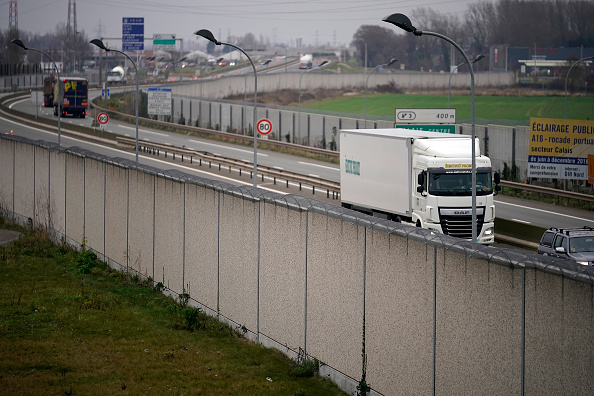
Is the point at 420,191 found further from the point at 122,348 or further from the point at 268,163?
the point at 268,163

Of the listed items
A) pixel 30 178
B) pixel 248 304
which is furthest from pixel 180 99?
pixel 248 304

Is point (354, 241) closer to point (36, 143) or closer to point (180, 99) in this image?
point (36, 143)

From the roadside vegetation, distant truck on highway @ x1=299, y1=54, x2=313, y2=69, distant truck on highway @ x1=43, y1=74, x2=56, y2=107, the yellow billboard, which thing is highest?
distant truck on highway @ x1=299, y1=54, x2=313, y2=69

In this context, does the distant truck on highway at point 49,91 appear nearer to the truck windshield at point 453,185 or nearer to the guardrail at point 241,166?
the guardrail at point 241,166

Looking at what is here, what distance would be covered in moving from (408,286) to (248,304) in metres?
5.36

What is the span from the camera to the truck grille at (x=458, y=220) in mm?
24812

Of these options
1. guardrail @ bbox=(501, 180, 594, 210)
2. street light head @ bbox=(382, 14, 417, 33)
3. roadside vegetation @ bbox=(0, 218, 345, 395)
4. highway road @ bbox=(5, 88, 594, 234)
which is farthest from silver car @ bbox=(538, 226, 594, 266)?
guardrail @ bbox=(501, 180, 594, 210)

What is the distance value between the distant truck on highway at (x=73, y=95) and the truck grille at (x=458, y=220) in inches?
2482

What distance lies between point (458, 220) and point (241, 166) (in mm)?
22305

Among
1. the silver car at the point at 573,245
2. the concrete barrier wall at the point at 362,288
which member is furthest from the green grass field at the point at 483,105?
the concrete barrier wall at the point at 362,288

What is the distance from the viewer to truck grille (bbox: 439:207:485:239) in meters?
24.8

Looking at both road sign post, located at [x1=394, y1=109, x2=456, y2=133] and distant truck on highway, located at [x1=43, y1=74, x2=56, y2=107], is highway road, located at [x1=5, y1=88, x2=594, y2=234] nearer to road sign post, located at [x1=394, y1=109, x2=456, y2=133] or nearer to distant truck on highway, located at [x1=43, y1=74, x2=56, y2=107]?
distant truck on highway, located at [x1=43, y1=74, x2=56, y2=107]

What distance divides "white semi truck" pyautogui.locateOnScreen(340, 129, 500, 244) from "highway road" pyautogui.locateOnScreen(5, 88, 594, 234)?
8.01 metres

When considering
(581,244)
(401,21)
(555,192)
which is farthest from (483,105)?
(401,21)
